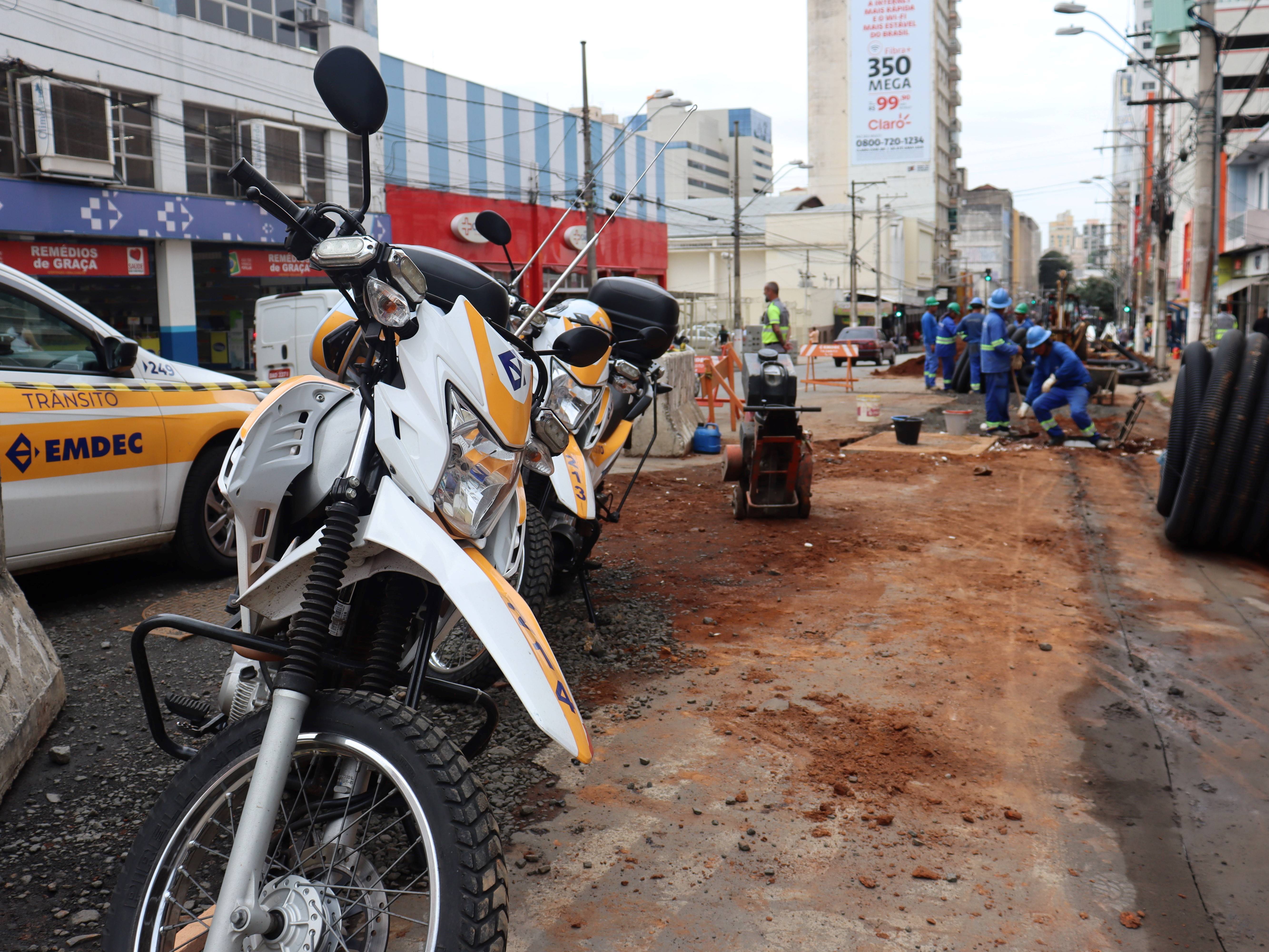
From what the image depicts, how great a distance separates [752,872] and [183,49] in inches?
985

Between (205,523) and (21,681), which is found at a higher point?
(205,523)

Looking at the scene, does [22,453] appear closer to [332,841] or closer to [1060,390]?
[332,841]

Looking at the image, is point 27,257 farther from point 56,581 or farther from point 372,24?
point 56,581

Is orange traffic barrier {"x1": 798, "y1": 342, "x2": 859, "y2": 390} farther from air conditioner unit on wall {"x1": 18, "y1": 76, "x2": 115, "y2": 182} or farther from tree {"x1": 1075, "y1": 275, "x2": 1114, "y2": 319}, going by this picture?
tree {"x1": 1075, "y1": 275, "x2": 1114, "y2": 319}

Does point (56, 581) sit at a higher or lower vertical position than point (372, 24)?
lower

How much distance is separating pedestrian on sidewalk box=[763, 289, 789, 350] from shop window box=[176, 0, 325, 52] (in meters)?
15.3

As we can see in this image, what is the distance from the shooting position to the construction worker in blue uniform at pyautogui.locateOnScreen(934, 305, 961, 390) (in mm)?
22719

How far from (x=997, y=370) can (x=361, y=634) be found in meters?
13.9

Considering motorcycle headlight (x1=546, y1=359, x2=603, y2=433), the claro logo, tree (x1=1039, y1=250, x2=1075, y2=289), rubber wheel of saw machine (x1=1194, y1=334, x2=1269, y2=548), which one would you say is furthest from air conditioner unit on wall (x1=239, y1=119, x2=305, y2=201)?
tree (x1=1039, y1=250, x2=1075, y2=289)

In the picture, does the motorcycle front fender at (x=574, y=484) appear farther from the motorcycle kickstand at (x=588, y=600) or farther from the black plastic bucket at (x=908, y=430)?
the black plastic bucket at (x=908, y=430)

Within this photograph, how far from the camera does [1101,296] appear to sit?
117 meters

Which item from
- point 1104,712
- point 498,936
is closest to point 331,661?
point 498,936

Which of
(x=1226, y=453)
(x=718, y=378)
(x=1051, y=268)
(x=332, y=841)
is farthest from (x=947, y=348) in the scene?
(x=1051, y=268)

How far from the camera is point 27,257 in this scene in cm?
2050
